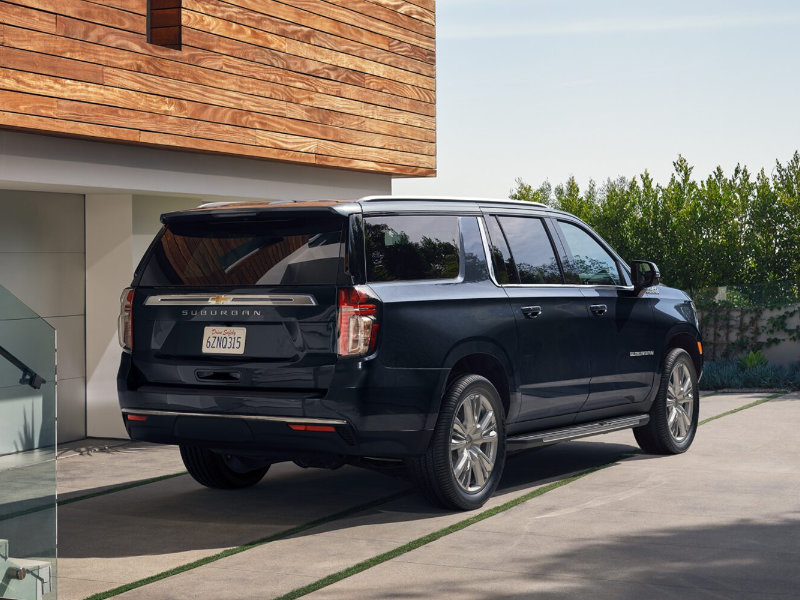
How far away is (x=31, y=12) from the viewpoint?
977 centimetres

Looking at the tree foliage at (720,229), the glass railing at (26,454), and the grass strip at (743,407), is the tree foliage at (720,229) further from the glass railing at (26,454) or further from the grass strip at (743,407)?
the glass railing at (26,454)

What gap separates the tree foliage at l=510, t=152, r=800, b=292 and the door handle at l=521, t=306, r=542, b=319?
44.0 ft

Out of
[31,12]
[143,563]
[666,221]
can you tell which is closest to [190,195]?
[31,12]

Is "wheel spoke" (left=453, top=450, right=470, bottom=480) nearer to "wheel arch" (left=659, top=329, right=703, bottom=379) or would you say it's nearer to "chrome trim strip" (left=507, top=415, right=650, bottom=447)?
"chrome trim strip" (left=507, top=415, right=650, bottom=447)

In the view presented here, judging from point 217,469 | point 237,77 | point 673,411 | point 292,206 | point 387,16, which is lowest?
point 217,469

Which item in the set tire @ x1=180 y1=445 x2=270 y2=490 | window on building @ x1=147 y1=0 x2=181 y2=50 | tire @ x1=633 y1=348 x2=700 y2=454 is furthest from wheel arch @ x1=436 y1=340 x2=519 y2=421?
window on building @ x1=147 y1=0 x2=181 y2=50

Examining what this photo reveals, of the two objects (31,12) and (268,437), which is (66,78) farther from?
(268,437)

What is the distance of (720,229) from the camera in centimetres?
2239

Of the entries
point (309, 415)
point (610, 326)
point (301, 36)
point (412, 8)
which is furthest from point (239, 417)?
point (412, 8)

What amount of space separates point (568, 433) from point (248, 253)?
2.73m

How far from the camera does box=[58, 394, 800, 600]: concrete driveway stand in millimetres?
6219

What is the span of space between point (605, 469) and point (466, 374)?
7.26 ft

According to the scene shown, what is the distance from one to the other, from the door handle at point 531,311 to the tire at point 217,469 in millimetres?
2238

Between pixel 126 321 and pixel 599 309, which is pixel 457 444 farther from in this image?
pixel 126 321
